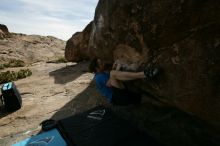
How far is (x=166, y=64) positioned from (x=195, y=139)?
1.69 metres

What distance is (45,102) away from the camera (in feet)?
24.2

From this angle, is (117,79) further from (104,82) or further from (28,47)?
(28,47)

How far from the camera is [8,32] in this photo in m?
18.7

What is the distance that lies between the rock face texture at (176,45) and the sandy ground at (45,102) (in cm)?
264

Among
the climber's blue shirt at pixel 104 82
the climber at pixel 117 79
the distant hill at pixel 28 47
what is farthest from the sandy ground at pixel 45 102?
the distant hill at pixel 28 47

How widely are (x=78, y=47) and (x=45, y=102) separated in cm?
545

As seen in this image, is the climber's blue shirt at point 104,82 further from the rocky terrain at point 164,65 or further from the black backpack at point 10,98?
the black backpack at point 10,98

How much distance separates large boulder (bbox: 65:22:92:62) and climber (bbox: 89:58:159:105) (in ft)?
19.2

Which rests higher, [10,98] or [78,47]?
[78,47]

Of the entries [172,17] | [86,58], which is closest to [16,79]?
[86,58]

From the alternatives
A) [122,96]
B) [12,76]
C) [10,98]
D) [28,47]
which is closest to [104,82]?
[122,96]

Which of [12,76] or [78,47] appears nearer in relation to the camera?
[12,76]

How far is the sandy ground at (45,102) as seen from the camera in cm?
588

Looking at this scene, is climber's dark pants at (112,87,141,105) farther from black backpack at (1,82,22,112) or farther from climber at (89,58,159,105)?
black backpack at (1,82,22,112)
